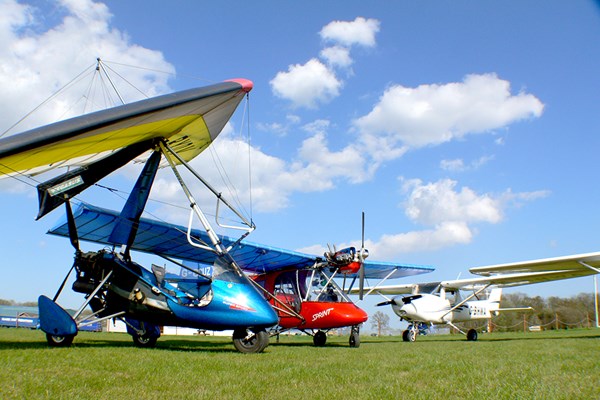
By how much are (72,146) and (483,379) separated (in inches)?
270

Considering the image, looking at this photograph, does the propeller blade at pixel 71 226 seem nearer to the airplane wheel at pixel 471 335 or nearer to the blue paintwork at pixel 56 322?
the blue paintwork at pixel 56 322

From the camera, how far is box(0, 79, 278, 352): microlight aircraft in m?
8.32

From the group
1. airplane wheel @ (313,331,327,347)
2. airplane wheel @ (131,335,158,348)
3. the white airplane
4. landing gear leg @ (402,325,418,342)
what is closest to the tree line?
the white airplane

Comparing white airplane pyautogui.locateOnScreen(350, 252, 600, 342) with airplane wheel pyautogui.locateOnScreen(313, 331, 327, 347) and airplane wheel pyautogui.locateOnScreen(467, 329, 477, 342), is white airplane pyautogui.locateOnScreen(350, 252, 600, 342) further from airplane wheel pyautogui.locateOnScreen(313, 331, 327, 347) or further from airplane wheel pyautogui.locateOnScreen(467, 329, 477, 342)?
airplane wheel pyautogui.locateOnScreen(313, 331, 327, 347)

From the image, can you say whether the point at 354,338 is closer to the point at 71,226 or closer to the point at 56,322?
the point at 56,322

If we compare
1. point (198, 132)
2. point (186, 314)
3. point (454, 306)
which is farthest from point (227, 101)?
point (454, 306)

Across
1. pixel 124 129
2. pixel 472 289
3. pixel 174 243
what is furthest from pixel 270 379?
pixel 472 289

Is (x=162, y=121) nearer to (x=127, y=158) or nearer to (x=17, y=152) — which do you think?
(x=127, y=158)

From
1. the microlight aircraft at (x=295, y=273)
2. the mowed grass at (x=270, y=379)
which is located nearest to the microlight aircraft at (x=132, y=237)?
the microlight aircraft at (x=295, y=273)

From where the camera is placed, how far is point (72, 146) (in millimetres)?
7535

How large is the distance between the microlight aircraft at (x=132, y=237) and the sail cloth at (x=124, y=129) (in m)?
0.03

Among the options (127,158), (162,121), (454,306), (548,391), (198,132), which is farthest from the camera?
(454,306)

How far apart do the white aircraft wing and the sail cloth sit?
14.2 meters

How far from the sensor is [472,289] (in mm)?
24219
